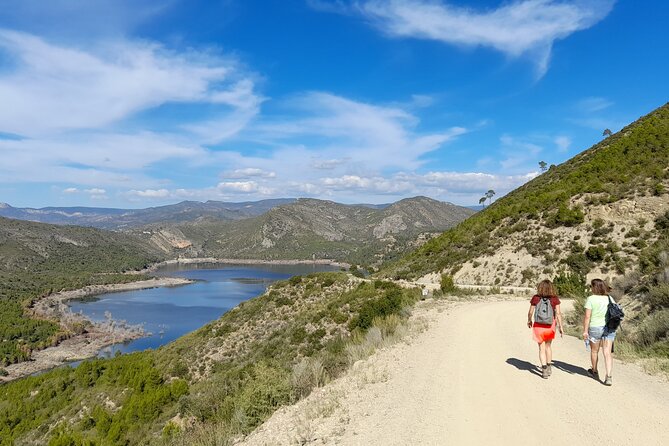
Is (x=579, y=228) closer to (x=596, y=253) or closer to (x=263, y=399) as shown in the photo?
(x=596, y=253)

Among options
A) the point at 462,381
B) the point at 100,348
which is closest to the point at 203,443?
the point at 462,381

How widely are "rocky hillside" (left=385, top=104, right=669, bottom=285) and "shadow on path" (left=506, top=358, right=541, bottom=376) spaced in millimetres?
21374

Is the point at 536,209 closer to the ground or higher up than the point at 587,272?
higher up

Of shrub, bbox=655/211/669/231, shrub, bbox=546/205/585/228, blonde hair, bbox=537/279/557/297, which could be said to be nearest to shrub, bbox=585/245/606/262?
shrub, bbox=655/211/669/231

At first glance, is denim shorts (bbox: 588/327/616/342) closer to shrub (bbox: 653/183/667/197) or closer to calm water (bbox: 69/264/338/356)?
shrub (bbox: 653/183/667/197)

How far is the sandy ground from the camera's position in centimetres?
617

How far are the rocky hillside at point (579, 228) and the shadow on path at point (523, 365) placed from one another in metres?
21.4

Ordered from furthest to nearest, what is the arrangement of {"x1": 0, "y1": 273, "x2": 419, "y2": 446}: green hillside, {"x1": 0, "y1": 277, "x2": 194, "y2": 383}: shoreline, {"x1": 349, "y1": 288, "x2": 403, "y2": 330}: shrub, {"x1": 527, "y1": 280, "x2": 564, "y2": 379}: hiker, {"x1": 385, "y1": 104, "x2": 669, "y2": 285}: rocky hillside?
{"x1": 0, "y1": 277, "x2": 194, "y2": 383}: shoreline < {"x1": 385, "y1": 104, "x2": 669, "y2": 285}: rocky hillside < {"x1": 349, "y1": 288, "x2": 403, "y2": 330}: shrub < {"x1": 0, "y1": 273, "x2": 419, "y2": 446}: green hillside < {"x1": 527, "y1": 280, "x2": 564, "y2": 379}: hiker

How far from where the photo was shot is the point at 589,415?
261 inches

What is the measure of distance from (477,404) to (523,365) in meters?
3.10

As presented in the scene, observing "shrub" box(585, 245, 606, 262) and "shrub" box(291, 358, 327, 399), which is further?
"shrub" box(585, 245, 606, 262)

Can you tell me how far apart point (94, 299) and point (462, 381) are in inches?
8390

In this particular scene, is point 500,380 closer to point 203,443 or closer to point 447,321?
point 203,443

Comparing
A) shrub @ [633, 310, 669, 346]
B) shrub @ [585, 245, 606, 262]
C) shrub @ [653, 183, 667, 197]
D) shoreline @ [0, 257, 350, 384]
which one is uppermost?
shrub @ [653, 183, 667, 197]
